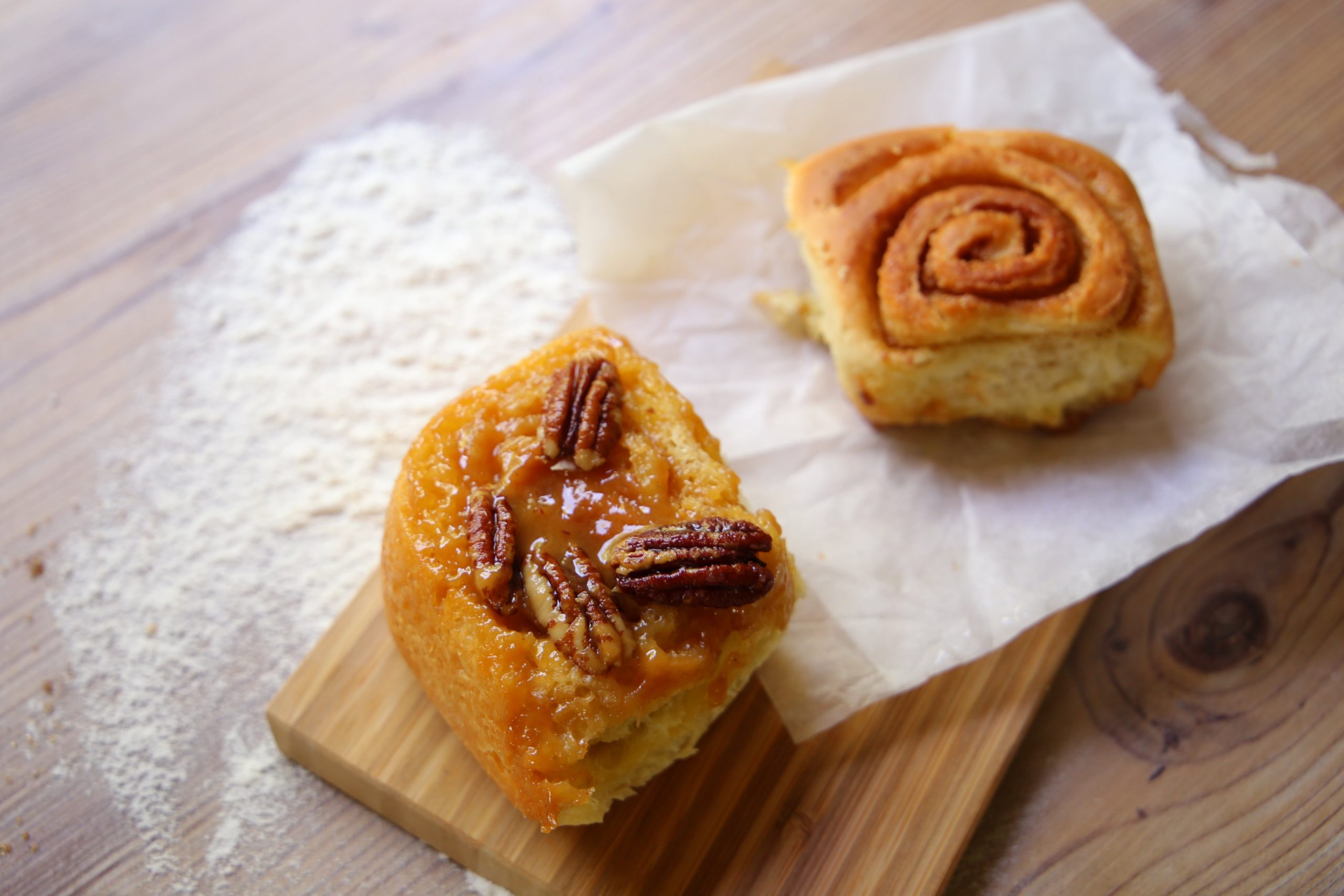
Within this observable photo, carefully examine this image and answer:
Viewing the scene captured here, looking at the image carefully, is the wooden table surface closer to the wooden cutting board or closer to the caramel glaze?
the wooden cutting board

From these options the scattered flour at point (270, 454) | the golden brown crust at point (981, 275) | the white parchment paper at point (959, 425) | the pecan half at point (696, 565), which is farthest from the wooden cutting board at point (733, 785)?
the golden brown crust at point (981, 275)

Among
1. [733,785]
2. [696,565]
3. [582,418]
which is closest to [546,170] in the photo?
[582,418]

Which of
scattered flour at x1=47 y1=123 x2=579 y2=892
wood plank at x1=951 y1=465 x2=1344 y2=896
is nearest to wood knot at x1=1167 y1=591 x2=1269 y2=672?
wood plank at x1=951 y1=465 x2=1344 y2=896

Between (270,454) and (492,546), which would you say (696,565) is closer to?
(492,546)

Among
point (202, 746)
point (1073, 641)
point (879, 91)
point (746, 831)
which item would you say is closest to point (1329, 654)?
point (1073, 641)

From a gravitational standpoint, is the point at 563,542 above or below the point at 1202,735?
above
